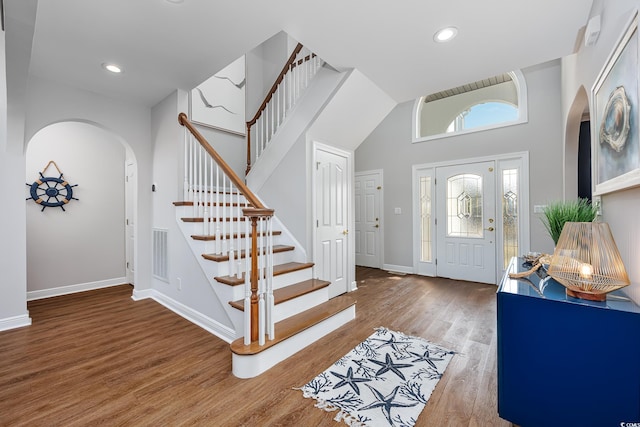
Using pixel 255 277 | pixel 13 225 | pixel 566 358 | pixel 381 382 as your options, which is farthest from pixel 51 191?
pixel 566 358

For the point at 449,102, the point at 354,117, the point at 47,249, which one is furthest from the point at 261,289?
the point at 449,102

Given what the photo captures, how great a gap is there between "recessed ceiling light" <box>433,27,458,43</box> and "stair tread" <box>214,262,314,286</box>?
2.49m

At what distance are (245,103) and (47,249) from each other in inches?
143

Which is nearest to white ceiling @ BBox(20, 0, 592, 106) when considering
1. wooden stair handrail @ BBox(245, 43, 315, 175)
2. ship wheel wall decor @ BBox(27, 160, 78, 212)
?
wooden stair handrail @ BBox(245, 43, 315, 175)

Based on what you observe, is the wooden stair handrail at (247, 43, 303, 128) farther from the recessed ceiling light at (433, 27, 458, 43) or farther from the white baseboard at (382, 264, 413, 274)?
the white baseboard at (382, 264, 413, 274)

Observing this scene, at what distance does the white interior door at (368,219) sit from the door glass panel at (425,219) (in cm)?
83

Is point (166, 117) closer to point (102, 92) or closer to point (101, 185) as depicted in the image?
point (102, 92)

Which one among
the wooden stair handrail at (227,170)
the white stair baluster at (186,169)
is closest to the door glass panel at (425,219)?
the wooden stair handrail at (227,170)

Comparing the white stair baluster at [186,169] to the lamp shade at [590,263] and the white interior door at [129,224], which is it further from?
the lamp shade at [590,263]

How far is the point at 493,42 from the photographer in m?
2.32

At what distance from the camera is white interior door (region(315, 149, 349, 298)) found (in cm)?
356

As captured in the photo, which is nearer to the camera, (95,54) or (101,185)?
(95,54)

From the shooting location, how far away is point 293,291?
2.76 metres

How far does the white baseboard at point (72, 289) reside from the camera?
3760 mm
